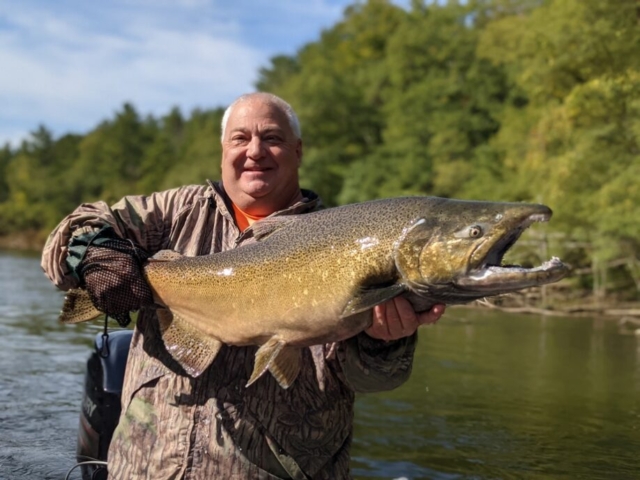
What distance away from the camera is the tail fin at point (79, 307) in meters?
3.33

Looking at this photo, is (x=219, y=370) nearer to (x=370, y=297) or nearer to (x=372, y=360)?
(x=372, y=360)

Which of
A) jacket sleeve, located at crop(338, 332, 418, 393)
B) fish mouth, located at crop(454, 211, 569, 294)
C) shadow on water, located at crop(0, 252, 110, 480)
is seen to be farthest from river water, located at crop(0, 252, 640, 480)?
fish mouth, located at crop(454, 211, 569, 294)

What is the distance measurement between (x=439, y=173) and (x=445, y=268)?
38.1 m

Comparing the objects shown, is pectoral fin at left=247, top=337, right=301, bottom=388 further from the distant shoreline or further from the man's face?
the distant shoreline

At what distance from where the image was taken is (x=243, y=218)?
3639 millimetres

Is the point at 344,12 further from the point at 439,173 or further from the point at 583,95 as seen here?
the point at 583,95

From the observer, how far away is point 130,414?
3332 mm

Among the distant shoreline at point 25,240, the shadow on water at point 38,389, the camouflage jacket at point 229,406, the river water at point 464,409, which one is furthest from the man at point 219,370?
the distant shoreline at point 25,240

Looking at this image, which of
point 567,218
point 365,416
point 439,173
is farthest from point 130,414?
point 439,173

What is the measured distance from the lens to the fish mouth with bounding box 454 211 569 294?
8.19ft

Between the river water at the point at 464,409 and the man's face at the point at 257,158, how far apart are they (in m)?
3.94

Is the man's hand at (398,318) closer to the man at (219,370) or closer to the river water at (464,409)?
the man at (219,370)

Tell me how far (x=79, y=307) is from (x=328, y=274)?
4.13 ft

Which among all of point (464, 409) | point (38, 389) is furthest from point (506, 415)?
point (38, 389)
